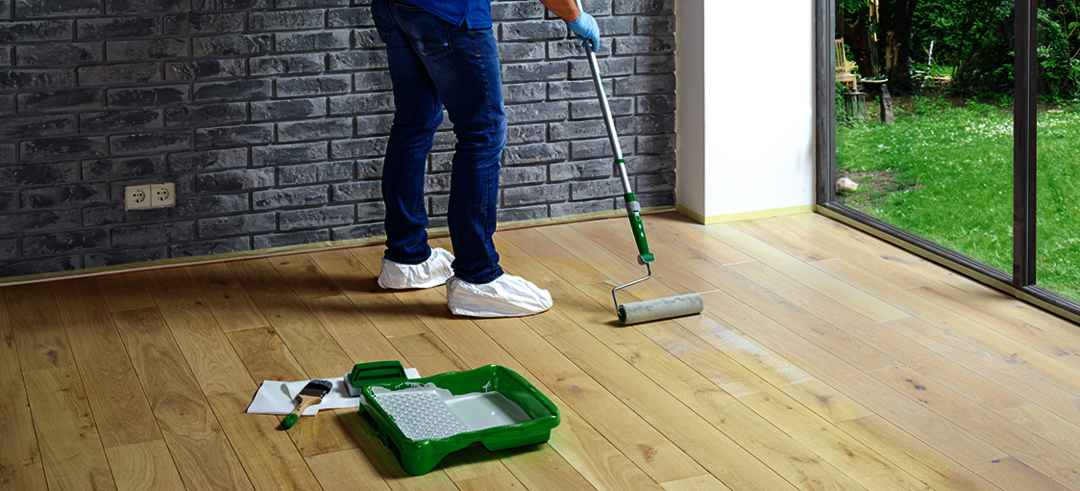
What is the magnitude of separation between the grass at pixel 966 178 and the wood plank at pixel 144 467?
7.23 ft

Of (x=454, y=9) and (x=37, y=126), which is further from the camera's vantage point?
(x=37, y=126)

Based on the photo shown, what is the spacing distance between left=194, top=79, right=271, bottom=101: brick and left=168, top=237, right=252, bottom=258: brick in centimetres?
44

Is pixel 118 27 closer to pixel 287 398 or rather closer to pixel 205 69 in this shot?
pixel 205 69

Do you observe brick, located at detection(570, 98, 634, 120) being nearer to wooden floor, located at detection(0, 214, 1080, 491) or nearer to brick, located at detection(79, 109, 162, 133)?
wooden floor, located at detection(0, 214, 1080, 491)

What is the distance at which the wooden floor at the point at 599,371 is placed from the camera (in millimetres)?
1861

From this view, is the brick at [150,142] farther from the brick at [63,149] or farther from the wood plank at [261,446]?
the wood plank at [261,446]

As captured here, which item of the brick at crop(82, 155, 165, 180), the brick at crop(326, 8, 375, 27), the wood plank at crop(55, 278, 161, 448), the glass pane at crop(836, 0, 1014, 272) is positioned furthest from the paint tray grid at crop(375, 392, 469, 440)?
the glass pane at crop(836, 0, 1014, 272)

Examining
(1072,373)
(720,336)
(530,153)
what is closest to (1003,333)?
(1072,373)

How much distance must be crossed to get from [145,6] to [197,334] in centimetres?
104

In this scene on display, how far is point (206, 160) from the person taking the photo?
3125mm

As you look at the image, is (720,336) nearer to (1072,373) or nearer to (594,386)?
(594,386)

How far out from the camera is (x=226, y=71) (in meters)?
3.08

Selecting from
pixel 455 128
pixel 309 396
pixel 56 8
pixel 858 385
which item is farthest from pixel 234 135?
pixel 858 385

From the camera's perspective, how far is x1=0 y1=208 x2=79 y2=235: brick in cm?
297
